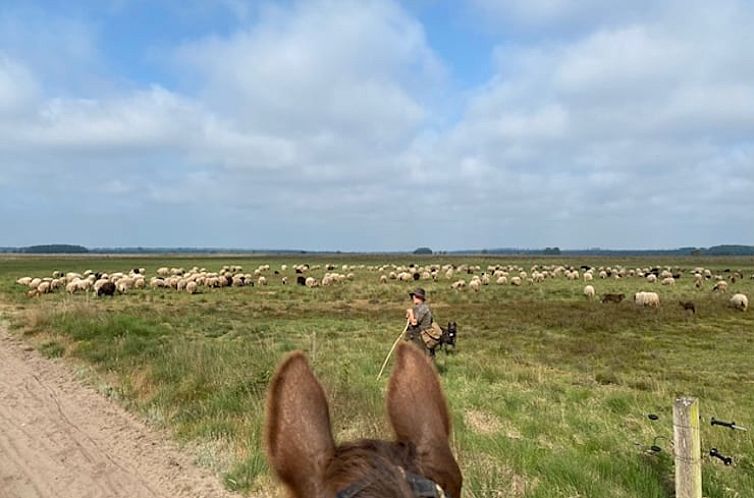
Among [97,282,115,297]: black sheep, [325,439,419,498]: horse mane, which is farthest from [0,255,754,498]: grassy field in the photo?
[97,282,115,297]: black sheep

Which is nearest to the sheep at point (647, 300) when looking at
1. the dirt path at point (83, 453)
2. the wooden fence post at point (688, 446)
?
the wooden fence post at point (688, 446)

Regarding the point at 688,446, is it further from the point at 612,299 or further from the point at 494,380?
the point at 612,299

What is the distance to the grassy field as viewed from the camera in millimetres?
5660

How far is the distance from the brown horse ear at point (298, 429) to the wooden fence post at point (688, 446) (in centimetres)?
422

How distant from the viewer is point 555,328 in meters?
22.6

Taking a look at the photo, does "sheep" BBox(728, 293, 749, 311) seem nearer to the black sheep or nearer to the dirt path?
the dirt path

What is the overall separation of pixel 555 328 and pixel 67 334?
57.0ft

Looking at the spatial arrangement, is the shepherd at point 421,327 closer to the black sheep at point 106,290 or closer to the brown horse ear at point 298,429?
the brown horse ear at point 298,429

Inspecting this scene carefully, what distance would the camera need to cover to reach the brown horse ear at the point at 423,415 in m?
1.29

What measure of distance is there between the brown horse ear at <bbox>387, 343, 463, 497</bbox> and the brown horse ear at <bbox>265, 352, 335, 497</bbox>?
214mm

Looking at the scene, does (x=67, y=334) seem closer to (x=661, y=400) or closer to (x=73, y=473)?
(x=73, y=473)

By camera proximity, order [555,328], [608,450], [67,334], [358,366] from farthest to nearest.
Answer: [555,328]
[67,334]
[358,366]
[608,450]

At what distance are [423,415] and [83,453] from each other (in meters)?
6.35

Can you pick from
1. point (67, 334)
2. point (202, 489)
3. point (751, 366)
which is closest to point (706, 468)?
point (202, 489)
